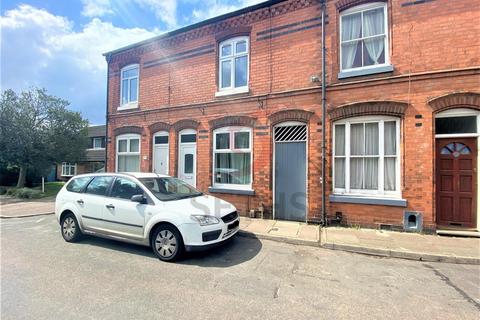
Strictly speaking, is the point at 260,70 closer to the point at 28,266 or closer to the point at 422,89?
the point at 422,89

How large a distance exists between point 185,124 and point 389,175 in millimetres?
7097

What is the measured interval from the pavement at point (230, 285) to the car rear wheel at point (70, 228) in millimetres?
404

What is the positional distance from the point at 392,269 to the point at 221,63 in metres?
8.07

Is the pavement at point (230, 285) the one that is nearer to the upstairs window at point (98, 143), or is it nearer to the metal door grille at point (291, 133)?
the metal door grille at point (291, 133)

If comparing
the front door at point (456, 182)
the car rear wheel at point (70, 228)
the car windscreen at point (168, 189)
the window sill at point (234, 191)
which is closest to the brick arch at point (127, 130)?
the window sill at point (234, 191)

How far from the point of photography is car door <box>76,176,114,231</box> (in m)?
5.32

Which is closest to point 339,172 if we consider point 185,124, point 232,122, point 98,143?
point 232,122

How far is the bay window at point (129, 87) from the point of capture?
10995 mm

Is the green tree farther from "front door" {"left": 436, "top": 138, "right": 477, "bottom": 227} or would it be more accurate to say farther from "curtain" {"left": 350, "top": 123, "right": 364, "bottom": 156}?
"front door" {"left": 436, "top": 138, "right": 477, "bottom": 227}

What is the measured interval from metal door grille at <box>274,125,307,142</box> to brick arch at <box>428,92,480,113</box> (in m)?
3.26

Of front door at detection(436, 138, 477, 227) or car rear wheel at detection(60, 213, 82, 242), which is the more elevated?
front door at detection(436, 138, 477, 227)

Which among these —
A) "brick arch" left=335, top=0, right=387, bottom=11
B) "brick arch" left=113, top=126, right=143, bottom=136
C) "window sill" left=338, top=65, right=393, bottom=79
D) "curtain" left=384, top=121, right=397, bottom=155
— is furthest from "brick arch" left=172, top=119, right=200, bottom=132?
"curtain" left=384, top=121, right=397, bottom=155

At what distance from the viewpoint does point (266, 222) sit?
7246mm

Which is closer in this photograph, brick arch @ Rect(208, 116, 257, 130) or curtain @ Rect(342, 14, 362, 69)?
curtain @ Rect(342, 14, 362, 69)
